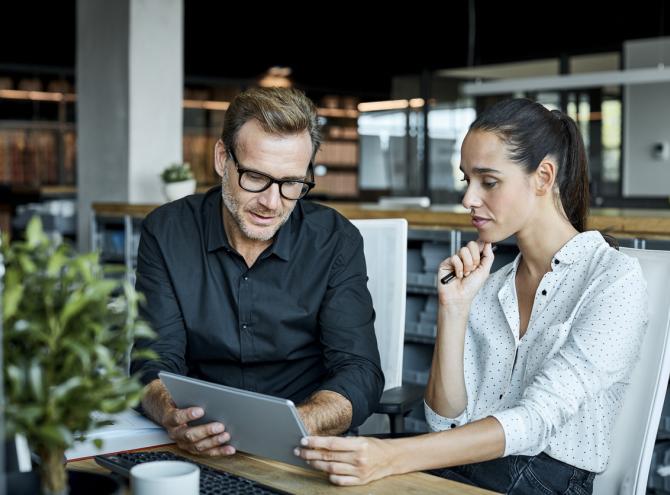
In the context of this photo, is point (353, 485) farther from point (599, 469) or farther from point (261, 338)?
point (261, 338)

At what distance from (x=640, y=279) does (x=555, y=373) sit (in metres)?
0.25

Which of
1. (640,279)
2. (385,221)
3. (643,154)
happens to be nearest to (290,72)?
(643,154)

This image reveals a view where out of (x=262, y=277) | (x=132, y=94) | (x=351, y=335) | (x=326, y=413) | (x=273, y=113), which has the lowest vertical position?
(x=326, y=413)

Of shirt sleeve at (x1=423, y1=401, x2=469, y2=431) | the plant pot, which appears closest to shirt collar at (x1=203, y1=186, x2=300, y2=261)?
shirt sleeve at (x1=423, y1=401, x2=469, y2=431)

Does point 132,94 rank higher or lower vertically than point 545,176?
higher

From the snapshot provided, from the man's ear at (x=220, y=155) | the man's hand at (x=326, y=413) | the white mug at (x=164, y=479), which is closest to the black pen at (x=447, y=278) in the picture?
the man's hand at (x=326, y=413)

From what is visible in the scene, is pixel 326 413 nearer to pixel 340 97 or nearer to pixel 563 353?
pixel 563 353

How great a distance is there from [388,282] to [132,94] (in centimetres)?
397

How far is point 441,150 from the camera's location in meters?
10.3

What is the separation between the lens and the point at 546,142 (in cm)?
182

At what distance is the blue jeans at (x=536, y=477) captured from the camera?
1.69m

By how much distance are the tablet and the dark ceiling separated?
25.9 ft

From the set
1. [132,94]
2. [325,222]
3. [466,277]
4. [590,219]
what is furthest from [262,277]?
[132,94]

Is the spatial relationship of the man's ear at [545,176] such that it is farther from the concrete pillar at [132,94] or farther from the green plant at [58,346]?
the concrete pillar at [132,94]
